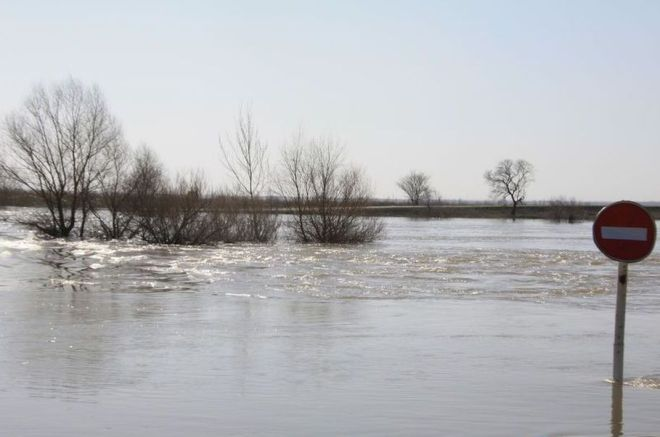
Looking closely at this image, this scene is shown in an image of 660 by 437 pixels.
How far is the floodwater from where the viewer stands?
6.51 metres

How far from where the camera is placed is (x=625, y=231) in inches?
289

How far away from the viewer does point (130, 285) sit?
18.6 metres

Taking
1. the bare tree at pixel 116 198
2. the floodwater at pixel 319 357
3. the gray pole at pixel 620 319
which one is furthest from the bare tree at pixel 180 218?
the gray pole at pixel 620 319

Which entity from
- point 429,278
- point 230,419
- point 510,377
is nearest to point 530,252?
point 429,278

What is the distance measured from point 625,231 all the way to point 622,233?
0.03 metres

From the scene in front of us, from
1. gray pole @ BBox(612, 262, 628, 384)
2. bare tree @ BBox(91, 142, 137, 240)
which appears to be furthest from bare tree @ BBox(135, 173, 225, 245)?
gray pole @ BBox(612, 262, 628, 384)

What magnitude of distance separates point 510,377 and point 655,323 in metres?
6.01

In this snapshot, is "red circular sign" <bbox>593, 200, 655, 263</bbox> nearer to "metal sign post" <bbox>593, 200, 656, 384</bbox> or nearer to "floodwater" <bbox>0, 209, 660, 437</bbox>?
"metal sign post" <bbox>593, 200, 656, 384</bbox>

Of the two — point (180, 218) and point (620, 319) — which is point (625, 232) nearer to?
point (620, 319)

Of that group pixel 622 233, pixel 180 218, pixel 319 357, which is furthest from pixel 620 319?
pixel 180 218

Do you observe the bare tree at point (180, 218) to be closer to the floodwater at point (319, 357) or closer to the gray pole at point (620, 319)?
the floodwater at point (319, 357)

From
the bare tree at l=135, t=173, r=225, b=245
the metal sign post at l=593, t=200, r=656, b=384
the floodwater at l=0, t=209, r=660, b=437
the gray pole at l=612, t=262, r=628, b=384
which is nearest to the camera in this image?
the floodwater at l=0, t=209, r=660, b=437

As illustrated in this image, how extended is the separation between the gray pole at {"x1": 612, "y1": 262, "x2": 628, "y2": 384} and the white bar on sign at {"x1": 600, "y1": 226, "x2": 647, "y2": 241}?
0.29 metres

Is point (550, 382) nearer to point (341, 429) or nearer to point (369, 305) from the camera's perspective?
point (341, 429)
